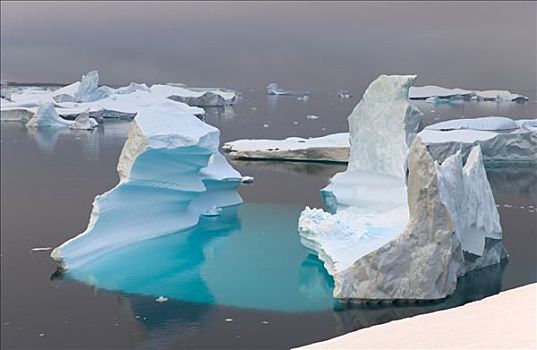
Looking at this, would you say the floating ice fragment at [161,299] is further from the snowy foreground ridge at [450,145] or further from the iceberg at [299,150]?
the iceberg at [299,150]

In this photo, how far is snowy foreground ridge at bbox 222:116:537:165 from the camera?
19172 millimetres

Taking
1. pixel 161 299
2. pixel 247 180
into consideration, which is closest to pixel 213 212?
pixel 247 180

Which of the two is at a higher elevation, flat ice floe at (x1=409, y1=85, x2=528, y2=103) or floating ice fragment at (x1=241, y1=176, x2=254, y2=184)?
floating ice fragment at (x1=241, y1=176, x2=254, y2=184)

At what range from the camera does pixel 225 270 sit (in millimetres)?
9711

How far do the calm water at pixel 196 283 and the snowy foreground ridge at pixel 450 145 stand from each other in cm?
352

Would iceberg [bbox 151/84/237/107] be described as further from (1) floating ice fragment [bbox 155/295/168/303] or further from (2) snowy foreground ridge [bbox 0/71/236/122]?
(1) floating ice fragment [bbox 155/295/168/303]

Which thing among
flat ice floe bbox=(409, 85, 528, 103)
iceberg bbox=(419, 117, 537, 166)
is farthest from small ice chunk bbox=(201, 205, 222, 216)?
flat ice floe bbox=(409, 85, 528, 103)

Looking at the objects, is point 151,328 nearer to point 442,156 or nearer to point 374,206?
point 374,206

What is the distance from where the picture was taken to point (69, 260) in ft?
31.9

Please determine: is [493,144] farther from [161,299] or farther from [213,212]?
[161,299]

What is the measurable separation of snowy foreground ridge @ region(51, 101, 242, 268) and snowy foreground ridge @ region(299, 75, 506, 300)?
236 cm

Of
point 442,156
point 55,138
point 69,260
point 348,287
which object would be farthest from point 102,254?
point 55,138

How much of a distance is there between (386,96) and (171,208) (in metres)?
4.41

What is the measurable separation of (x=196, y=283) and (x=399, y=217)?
328cm
